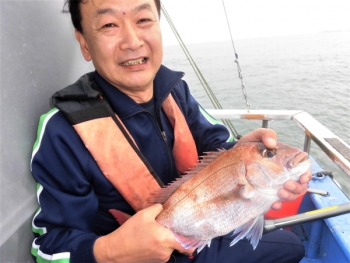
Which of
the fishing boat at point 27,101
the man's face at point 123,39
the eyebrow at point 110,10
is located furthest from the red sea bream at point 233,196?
the eyebrow at point 110,10

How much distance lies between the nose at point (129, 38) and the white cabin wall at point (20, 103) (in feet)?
1.87

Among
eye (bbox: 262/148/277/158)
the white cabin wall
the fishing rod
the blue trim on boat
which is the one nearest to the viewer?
the white cabin wall

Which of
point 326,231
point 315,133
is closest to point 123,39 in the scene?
point 315,133

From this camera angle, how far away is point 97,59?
70.1 inches

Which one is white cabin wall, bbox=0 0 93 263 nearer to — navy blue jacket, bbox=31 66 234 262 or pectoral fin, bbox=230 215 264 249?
navy blue jacket, bbox=31 66 234 262

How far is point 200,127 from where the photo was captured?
239 cm

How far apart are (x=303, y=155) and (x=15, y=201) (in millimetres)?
1657

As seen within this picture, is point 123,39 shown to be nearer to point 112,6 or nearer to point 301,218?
point 112,6

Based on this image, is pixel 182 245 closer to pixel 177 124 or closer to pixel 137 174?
pixel 137 174

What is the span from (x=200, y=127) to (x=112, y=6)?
1227mm

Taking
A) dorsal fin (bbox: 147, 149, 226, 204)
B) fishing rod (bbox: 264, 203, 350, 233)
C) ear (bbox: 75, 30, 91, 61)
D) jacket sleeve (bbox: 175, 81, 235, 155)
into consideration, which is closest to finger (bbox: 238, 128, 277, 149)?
dorsal fin (bbox: 147, 149, 226, 204)

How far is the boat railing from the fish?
3.16ft

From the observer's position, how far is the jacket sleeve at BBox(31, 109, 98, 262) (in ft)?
4.82

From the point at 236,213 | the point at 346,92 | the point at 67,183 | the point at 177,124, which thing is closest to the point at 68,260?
the point at 67,183
